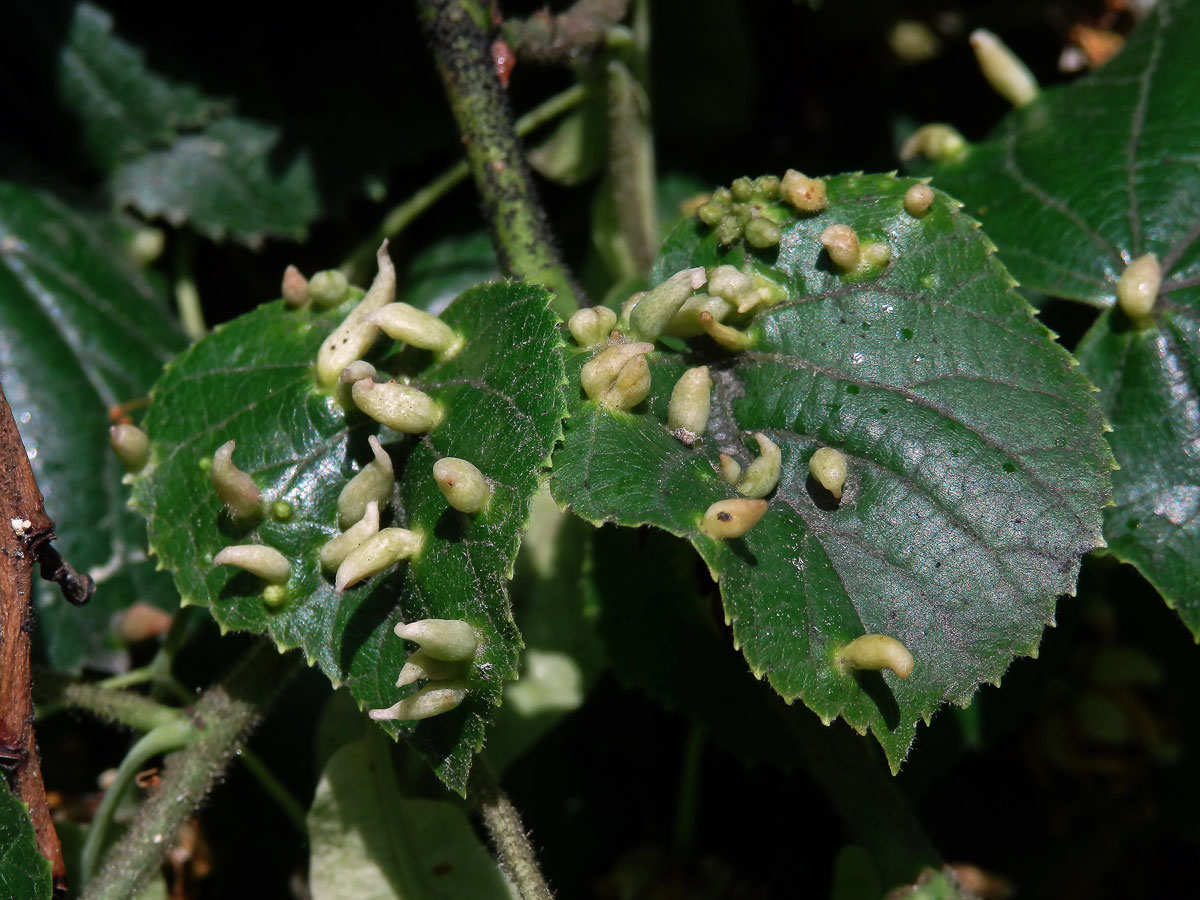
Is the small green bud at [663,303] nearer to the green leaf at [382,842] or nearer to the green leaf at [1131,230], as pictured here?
the green leaf at [1131,230]

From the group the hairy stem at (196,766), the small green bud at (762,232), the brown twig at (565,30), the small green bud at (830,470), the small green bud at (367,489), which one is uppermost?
the brown twig at (565,30)

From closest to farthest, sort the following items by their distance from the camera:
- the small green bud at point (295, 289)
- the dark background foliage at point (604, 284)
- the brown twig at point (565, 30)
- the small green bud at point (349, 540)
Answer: the small green bud at point (349, 540), the small green bud at point (295, 289), the brown twig at point (565, 30), the dark background foliage at point (604, 284)

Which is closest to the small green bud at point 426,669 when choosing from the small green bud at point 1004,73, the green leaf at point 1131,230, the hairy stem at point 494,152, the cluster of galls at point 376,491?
the cluster of galls at point 376,491

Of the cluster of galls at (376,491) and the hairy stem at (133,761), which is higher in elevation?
the cluster of galls at (376,491)

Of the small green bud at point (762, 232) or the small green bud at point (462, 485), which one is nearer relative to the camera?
the small green bud at point (462, 485)

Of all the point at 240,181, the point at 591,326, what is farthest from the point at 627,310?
the point at 240,181

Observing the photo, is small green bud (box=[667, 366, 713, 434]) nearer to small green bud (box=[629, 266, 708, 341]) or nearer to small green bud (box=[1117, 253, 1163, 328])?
small green bud (box=[629, 266, 708, 341])

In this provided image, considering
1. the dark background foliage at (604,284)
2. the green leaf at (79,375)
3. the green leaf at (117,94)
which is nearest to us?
the green leaf at (79,375)
